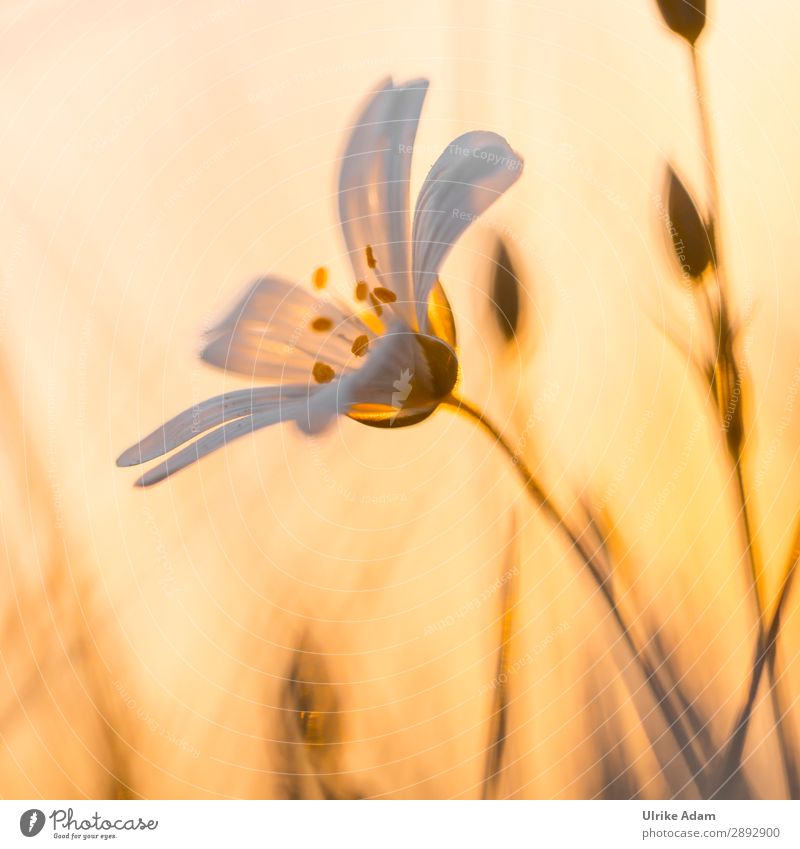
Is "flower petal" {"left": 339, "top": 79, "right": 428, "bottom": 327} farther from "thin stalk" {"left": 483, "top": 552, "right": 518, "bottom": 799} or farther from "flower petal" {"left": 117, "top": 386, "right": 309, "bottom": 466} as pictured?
"thin stalk" {"left": 483, "top": 552, "right": 518, "bottom": 799}

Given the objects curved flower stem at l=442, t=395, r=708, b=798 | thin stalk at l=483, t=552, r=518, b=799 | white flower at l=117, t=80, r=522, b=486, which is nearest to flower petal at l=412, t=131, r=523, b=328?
white flower at l=117, t=80, r=522, b=486

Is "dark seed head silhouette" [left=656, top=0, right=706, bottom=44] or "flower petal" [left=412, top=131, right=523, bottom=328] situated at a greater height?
"dark seed head silhouette" [left=656, top=0, right=706, bottom=44]

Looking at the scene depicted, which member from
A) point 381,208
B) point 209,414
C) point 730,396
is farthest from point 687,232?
point 209,414

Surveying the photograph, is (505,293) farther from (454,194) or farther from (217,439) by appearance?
(217,439)

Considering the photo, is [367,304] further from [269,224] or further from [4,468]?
[4,468]

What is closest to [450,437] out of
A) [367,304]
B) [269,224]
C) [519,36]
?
[367,304]
